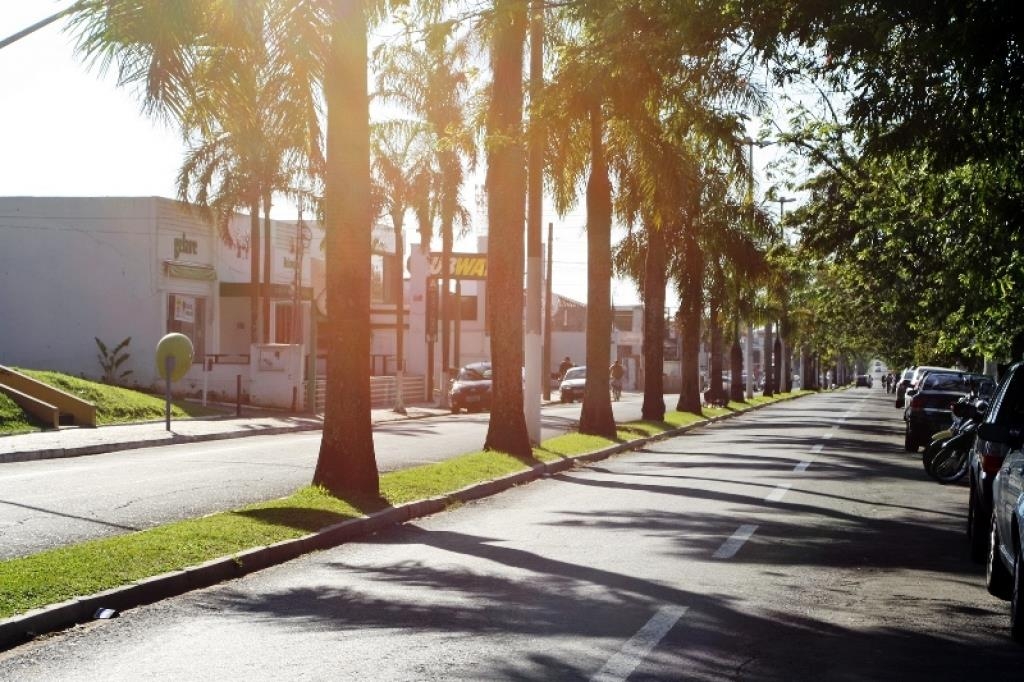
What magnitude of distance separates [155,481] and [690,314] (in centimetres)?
2509

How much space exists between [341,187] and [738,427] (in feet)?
83.0

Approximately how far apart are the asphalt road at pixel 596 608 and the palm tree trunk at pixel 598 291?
13.2m

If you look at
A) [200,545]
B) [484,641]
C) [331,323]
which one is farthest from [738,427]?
[484,641]

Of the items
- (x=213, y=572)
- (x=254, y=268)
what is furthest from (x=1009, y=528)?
(x=254, y=268)

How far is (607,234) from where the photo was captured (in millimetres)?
28625

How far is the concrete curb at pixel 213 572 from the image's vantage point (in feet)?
25.8

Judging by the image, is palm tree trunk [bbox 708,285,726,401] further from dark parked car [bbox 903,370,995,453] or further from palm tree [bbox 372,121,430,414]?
dark parked car [bbox 903,370,995,453]

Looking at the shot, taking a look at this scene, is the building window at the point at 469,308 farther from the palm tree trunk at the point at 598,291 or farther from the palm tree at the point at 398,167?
the palm tree trunk at the point at 598,291

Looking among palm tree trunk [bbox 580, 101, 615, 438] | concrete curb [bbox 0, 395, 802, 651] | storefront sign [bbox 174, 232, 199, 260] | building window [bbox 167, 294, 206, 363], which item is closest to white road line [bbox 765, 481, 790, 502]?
concrete curb [bbox 0, 395, 802, 651]

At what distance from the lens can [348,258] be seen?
14812 mm

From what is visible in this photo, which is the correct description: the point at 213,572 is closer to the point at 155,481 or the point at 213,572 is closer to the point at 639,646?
the point at 639,646

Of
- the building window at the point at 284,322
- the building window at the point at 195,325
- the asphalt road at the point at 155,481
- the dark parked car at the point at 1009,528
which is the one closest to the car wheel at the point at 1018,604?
the dark parked car at the point at 1009,528

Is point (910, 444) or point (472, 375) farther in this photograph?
point (472, 375)

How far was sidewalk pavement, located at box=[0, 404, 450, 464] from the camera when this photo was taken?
23.0 m
